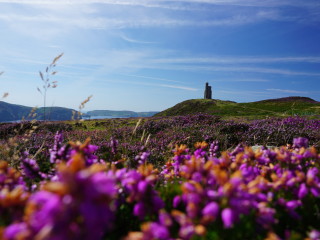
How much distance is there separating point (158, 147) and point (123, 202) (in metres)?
7.81

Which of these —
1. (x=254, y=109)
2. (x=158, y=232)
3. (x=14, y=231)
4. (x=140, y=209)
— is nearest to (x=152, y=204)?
(x=140, y=209)

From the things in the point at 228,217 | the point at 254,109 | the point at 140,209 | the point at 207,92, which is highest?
the point at 207,92

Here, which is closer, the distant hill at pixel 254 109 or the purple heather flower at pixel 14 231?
the purple heather flower at pixel 14 231

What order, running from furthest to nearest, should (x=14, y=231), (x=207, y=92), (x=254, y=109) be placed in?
1. (x=207, y=92)
2. (x=254, y=109)
3. (x=14, y=231)

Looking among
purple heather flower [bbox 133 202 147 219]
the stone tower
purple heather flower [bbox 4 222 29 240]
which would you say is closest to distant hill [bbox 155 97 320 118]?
purple heather flower [bbox 133 202 147 219]

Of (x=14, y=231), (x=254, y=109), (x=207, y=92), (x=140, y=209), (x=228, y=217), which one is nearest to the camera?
(x=14, y=231)

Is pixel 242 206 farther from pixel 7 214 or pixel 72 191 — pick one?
pixel 7 214

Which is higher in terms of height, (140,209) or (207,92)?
(207,92)

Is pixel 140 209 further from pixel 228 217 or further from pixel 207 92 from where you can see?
pixel 207 92

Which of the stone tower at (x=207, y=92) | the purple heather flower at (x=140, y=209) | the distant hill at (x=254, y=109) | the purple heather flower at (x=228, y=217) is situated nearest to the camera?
the purple heather flower at (x=228, y=217)

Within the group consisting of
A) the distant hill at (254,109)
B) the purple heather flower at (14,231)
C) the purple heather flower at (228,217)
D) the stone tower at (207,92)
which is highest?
the stone tower at (207,92)

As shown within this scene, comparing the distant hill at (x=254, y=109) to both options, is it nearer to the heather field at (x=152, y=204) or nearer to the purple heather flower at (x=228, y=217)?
the heather field at (x=152, y=204)

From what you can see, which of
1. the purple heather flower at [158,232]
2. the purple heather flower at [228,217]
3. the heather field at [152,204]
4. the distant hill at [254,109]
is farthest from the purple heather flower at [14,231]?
the distant hill at [254,109]

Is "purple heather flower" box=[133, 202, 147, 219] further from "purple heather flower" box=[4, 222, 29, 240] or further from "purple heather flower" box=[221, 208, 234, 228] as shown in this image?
"purple heather flower" box=[4, 222, 29, 240]
